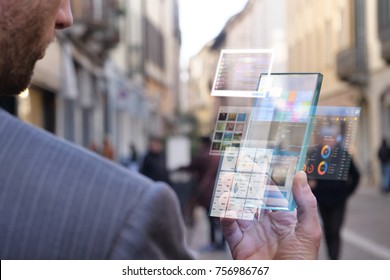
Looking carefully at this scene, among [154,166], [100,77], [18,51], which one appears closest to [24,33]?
[18,51]

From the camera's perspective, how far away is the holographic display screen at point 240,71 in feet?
2.18

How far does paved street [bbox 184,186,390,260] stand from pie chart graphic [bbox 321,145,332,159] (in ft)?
13.1

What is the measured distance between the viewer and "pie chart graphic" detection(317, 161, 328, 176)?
64 cm

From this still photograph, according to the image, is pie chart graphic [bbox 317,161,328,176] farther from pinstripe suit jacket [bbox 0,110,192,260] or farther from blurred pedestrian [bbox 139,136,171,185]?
blurred pedestrian [bbox 139,136,171,185]

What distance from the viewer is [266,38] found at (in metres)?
1.33

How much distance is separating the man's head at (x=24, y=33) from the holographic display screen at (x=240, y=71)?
0.13m

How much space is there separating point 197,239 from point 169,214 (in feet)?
21.2

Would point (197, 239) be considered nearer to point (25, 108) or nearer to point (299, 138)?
point (25, 108)

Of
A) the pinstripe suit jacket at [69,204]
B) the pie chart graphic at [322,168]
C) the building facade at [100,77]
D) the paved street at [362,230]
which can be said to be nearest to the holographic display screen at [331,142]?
the pie chart graphic at [322,168]

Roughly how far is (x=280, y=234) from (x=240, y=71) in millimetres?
142

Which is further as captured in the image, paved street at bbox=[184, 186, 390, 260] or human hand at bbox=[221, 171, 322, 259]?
paved street at bbox=[184, 186, 390, 260]

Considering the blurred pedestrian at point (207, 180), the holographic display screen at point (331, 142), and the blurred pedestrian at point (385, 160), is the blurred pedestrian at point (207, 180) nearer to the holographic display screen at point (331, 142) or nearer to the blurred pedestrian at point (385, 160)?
the holographic display screen at point (331, 142)

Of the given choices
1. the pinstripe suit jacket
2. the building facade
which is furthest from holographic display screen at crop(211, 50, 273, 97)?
the building facade

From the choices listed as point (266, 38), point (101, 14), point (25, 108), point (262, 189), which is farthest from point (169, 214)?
point (101, 14)
